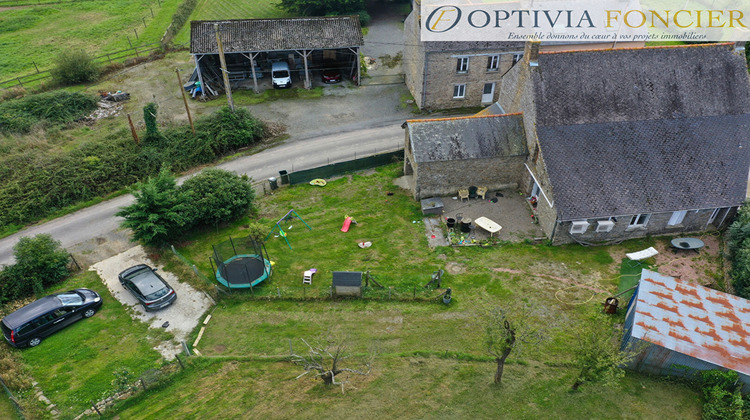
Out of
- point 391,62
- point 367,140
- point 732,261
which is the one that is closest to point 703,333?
point 732,261

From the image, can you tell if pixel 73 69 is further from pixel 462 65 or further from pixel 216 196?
pixel 462 65

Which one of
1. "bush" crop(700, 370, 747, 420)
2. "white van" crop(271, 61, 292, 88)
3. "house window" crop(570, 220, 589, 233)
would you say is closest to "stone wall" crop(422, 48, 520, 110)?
"white van" crop(271, 61, 292, 88)

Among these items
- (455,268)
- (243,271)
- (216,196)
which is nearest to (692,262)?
(455,268)

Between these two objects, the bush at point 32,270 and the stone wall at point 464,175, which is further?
the stone wall at point 464,175

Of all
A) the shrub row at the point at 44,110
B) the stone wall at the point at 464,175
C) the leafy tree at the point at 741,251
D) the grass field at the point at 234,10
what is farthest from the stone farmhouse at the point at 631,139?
the grass field at the point at 234,10

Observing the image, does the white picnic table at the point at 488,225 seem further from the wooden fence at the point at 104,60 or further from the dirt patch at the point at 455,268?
the wooden fence at the point at 104,60

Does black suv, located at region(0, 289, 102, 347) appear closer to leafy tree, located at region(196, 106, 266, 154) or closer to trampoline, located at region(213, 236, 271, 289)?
trampoline, located at region(213, 236, 271, 289)

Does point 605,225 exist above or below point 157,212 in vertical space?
→ below
